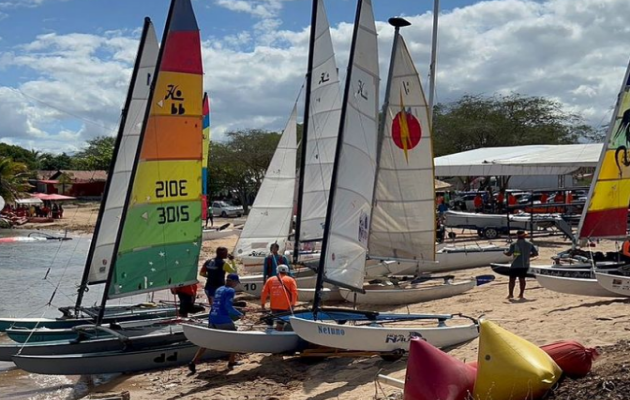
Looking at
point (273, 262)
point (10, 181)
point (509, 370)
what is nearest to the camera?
point (509, 370)

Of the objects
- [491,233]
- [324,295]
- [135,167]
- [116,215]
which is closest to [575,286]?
[324,295]

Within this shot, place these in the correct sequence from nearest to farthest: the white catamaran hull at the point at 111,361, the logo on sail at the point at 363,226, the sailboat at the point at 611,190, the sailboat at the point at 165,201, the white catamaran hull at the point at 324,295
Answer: the white catamaran hull at the point at 111,361 → the sailboat at the point at 165,201 → the logo on sail at the point at 363,226 → the sailboat at the point at 611,190 → the white catamaran hull at the point at 324,295

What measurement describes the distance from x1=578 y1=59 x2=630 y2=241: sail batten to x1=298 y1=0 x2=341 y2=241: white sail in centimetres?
597

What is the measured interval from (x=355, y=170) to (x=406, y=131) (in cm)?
407

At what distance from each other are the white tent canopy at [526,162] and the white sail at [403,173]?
13872 millimetres

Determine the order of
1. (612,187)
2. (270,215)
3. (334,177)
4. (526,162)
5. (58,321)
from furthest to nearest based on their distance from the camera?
1. (526,162)
2. (270,215)
3. (612,187)
4. (58,321)
5. (334,177)

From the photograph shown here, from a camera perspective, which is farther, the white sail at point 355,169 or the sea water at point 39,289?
the sea water at point 39,289

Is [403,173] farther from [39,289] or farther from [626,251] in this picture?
[39,289]

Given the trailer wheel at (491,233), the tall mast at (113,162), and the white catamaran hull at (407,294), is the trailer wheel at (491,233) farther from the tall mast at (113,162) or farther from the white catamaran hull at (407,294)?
the tall mast at (113,162)

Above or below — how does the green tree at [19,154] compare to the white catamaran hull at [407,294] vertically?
above

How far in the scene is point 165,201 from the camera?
12219mm

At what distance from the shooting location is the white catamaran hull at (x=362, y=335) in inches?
393

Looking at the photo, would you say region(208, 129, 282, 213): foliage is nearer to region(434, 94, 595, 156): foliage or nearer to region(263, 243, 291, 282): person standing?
region(434, 94, 595, 156): foliage

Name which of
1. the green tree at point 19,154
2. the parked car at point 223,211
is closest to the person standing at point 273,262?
the parked car at point 223,211
